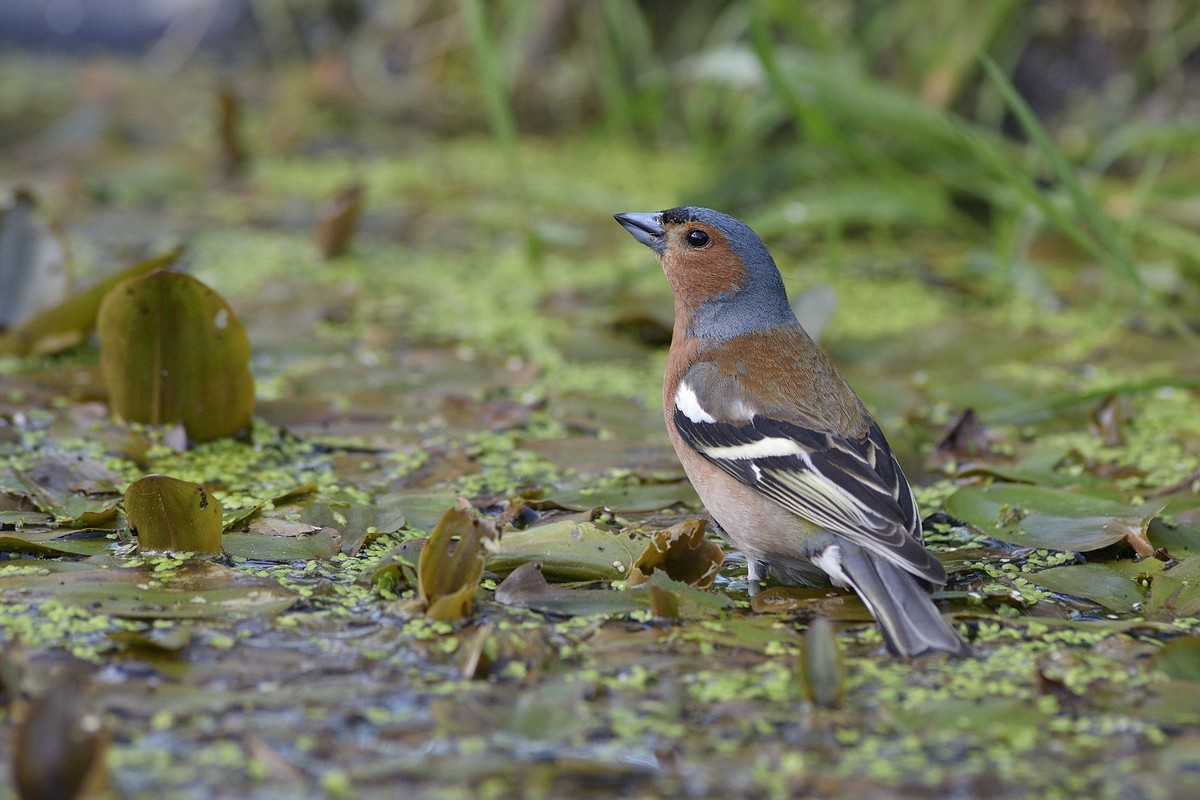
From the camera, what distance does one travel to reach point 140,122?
29.9ft

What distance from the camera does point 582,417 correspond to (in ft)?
17.2

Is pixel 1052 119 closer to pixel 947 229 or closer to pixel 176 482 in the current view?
pixel 947 229

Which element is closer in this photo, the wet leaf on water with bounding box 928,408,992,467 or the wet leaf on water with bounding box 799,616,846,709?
the wet leaf on water with bounding box 799,616,846,709

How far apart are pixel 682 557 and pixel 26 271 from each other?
3286 millimetres

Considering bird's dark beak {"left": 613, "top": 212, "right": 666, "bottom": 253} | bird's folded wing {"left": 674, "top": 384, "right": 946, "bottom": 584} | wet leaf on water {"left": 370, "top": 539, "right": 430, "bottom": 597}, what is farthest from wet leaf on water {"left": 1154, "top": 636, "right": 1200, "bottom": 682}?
bird's dark beak {"left": 613, "top": 212, "right": 666, "bottom": 253}

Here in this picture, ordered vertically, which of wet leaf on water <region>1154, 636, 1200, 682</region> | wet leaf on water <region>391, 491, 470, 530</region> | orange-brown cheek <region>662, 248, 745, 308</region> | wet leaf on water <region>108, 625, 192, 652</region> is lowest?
wet leaf on water <region>1154, 636, 1200, 682</region>

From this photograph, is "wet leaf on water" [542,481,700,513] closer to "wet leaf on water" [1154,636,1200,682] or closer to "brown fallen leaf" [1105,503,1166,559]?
"brown fallen leaf" [1105,503,1166,559]

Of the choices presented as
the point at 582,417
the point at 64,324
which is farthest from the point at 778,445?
the point at 64,324

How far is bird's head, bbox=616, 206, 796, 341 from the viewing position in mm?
4621

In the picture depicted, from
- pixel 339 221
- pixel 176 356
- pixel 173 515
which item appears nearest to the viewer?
pixel 173 515

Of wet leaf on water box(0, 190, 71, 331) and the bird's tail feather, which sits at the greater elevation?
wet leaf on water box(0, 190, 71, 331)

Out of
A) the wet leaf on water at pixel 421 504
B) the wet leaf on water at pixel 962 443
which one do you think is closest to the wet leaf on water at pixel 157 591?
the wet leaf on water at pixel 421 504

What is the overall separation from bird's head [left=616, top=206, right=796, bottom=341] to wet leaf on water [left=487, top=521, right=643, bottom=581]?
999 millimetres

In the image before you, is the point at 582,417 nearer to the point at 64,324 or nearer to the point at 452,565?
the point at 452,565
